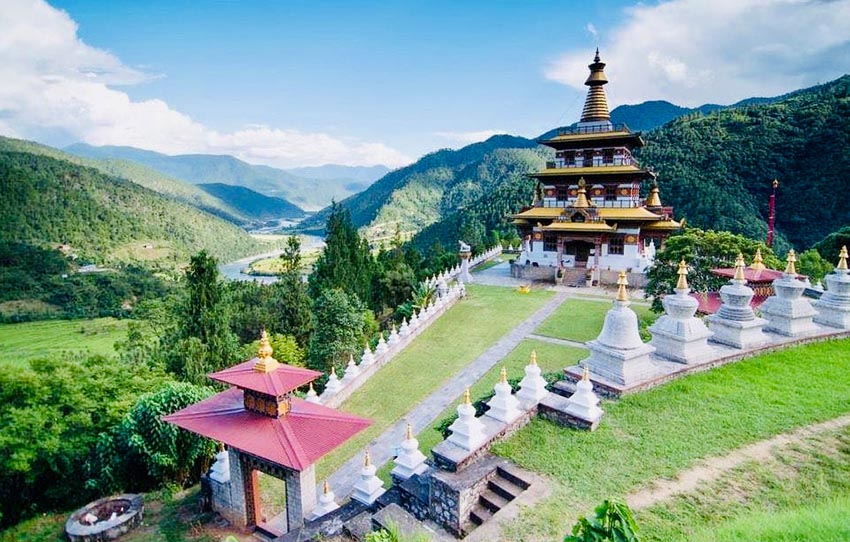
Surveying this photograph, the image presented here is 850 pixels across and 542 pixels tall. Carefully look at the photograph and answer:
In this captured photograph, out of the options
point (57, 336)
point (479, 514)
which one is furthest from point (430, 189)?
point (479, 514)

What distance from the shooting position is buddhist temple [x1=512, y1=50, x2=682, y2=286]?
25.6 m

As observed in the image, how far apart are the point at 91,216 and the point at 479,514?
379ft

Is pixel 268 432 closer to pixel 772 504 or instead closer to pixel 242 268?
pixel 772 504

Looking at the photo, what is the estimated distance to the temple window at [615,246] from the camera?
26109 millimetres

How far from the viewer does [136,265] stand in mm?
89562

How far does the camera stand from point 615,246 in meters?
26.2

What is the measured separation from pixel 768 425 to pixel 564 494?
3.76m

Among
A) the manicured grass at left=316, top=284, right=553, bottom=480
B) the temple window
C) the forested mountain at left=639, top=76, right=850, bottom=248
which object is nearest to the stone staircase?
the manicured grass at left=316, top=284, right=553, bottom=480

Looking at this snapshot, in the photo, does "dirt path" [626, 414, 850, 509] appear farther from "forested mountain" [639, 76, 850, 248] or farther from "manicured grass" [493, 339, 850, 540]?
"forested mountain" [639, 76, 850, 248]

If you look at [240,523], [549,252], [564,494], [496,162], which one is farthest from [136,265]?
[496,162]

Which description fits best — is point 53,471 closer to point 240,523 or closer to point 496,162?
point 240,523

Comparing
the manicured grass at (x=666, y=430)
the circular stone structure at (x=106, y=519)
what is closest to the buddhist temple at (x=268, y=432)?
the circular stone structure at (x=106, y=519)

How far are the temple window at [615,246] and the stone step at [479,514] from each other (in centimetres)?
2290

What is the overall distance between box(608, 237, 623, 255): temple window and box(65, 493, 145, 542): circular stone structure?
80.5ft
